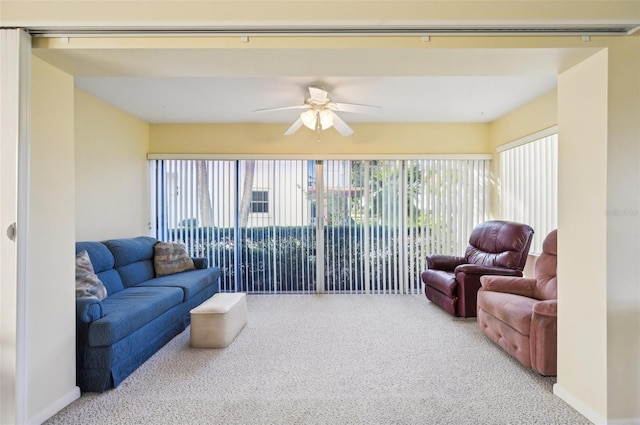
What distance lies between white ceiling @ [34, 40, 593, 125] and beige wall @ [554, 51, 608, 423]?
224mm

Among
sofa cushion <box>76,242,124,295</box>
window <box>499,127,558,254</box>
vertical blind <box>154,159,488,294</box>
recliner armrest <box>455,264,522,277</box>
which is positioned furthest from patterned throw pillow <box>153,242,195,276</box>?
window <box>499,127,558,254</box>

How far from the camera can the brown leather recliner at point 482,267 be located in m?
3.78

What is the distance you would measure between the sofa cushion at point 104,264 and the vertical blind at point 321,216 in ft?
5.11

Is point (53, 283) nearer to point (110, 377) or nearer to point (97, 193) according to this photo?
point (110, 377)

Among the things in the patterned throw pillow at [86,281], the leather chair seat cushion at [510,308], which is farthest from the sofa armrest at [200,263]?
the leather chair seat cushion at [510,308]

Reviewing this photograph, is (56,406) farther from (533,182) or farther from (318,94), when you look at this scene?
(533,182)

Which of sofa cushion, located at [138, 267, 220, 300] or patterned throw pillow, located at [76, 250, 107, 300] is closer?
patterned throw pillow, located at [76, 250, 107, 300]

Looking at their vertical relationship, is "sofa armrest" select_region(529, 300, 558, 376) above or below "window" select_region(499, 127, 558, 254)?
below

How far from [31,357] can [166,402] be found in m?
0.85

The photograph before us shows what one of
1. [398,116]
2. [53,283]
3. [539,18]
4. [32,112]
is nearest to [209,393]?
[53,283]

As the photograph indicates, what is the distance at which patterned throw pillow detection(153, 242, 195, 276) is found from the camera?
4.25m

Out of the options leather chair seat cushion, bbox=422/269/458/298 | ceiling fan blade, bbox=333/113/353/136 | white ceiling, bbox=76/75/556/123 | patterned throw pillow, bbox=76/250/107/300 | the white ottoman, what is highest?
white ceiling, bbox=76/75/556/123

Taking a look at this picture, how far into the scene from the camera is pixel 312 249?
201 inches

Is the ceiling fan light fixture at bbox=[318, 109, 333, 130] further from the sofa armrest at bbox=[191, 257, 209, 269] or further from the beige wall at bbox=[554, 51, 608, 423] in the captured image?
the sofa armrest at bbox=[191, 257, 209, 269]
